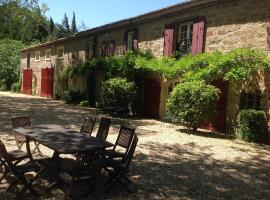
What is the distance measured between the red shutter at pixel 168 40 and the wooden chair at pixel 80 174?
37.0 feet

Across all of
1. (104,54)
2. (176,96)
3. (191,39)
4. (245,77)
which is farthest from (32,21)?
→ (245,77)

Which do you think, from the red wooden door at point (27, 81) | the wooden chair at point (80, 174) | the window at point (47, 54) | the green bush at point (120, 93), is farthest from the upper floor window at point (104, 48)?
the wooden chair at point (80, 174)

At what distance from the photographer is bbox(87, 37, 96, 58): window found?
2333 centimetres

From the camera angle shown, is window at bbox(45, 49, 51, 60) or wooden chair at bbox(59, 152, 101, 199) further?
window at bbox(45, 49, 51, 60)

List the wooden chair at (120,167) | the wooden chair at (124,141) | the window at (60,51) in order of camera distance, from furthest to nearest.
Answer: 1. the window at (60,51)
2. the wooden chair at (124,141)
3. the wooden chair at (120,167)

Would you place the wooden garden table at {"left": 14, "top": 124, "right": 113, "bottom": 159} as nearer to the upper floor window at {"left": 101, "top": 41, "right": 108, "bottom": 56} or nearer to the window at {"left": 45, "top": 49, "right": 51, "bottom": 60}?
the upper floor window at {"left": 101, "top": 41, "right": 108, "bottom": 56}

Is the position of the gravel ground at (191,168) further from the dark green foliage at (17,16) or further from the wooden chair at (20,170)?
the dark green foliage at (17,16)

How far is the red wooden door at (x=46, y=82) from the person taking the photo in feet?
96.3

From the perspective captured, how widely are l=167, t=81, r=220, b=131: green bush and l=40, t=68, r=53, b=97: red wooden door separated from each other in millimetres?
18191

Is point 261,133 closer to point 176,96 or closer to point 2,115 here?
point 176,96

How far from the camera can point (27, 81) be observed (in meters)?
34.1

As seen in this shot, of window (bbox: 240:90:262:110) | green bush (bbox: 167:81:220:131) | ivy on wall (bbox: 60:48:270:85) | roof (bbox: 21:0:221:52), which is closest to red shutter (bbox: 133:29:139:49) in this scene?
roof (bbox: 21:0:221:52)

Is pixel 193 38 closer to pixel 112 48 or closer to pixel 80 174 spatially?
pixel 112 48

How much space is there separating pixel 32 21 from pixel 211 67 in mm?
18537
